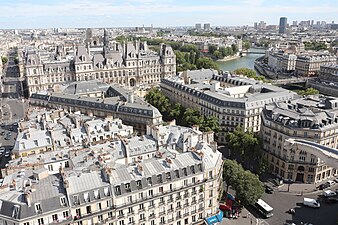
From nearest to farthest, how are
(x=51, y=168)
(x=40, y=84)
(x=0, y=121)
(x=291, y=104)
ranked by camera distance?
1. (x=51, y=168)
2. (x=291, y=104)
3. (x=0, y=121)
4. (x=40, y=84)

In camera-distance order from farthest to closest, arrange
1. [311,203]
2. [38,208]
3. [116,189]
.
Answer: [311,203] < [116,189] < [38,208]

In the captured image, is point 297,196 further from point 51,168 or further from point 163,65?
A: point 163,65

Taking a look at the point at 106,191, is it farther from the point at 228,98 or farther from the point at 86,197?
the point at 228,98

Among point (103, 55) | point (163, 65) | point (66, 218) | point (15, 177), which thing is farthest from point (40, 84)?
point (66, 218)

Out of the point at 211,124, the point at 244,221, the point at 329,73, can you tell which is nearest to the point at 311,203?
the point at 244,221

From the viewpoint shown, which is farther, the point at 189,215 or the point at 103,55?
the point at 103,55

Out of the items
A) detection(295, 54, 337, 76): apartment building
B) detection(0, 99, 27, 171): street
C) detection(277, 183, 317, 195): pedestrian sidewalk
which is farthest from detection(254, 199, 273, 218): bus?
detection(295, 54, 337, 76): apartment building

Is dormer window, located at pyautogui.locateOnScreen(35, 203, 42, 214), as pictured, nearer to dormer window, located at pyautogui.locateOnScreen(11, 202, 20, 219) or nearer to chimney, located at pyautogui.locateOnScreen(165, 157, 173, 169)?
dormer window, located at pyautogui.locateOnScreen(11, 202, 20, 219)
